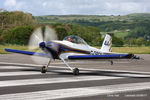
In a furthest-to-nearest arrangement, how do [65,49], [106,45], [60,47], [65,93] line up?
[106,45] → [65,49] → [60,47] → [65,93]

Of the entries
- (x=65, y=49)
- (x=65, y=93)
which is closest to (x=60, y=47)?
(x=65, y=49)

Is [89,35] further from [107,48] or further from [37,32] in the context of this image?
[37,32]

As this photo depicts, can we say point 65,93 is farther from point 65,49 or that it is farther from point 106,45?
point 106,45

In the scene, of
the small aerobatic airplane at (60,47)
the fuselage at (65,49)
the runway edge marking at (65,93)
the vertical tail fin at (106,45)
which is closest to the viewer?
the runway edge marking at (65,93)

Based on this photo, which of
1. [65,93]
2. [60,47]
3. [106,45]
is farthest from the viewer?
→ [106,45]

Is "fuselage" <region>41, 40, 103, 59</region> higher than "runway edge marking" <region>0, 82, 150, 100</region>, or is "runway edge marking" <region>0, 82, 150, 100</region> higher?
"fuselage" <region>41, 40, 103, 59</region>

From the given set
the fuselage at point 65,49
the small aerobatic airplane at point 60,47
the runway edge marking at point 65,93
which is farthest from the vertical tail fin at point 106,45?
the runway edge marking at point 65,93

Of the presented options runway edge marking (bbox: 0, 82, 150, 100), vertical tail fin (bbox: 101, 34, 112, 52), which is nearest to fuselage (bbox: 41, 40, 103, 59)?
vertical tail fin (bbox: 101, 34, 112, 52)

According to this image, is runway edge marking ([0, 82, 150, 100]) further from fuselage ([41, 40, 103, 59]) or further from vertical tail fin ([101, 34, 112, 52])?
vertical tail fin ([101, 34, 112, 52])

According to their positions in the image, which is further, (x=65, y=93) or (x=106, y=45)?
(x=106, y=45)

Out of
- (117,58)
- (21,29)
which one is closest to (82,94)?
(117,58)

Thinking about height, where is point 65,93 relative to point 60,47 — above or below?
below

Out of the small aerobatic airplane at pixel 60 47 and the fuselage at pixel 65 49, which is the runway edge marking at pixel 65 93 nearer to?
the small aerobatic airplane at pixel 60 47

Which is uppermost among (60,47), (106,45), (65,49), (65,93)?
(60,47)
